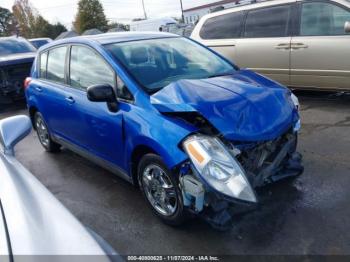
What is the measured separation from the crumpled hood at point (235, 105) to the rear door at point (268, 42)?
3253 millimetres

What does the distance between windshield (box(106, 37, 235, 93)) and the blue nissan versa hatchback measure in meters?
0.01

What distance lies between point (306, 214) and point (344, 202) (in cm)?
40

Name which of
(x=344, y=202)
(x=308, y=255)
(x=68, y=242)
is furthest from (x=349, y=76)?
(x=68, y=242)

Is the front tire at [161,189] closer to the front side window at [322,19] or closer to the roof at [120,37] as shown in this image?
the roof at [120,37]

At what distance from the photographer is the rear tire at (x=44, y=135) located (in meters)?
5.40

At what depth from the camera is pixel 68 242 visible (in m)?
1.58

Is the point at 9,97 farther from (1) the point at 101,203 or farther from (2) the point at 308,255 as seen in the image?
(2) the point at 308,255

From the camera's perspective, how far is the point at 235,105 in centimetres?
304

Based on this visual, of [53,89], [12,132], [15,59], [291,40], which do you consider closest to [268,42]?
[291,40]

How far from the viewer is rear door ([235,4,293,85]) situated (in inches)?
253

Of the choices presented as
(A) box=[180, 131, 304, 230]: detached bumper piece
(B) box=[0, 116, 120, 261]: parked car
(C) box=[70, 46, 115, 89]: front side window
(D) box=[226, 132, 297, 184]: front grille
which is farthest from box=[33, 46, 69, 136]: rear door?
(B) box=[0, 116, 120, 261]: parked car

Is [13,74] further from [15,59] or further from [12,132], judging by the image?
[12,132]

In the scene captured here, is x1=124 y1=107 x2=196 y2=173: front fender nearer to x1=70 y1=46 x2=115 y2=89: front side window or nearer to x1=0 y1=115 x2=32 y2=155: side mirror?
x1=70 y1=46 x2=115 y2=89: front side window

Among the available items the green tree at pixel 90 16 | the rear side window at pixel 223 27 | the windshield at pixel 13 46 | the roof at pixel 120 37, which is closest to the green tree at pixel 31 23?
the green tree at pixel 90 16
